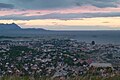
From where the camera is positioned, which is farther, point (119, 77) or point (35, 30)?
point (35, 30)

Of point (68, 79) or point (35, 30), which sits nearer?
point (68, 79)

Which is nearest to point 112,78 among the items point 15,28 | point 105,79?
point 105,79

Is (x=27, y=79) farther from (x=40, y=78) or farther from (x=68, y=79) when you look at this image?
(x=68, y=79)

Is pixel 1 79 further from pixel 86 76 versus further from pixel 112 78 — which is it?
pixel 112 78

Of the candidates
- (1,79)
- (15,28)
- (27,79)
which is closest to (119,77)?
(27,79)

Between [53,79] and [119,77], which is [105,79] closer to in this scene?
[119,77]

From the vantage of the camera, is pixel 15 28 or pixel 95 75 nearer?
pixel 95 75

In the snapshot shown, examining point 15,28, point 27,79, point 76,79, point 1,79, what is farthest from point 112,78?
point 15,28
